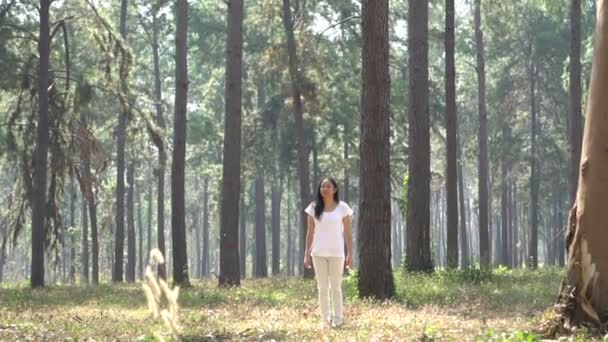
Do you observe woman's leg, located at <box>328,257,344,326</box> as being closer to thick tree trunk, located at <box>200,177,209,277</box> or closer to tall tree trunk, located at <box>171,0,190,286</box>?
tall tree trunk, located at <box>171,0,190,286</box>

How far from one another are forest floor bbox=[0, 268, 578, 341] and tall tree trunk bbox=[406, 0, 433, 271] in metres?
0.69

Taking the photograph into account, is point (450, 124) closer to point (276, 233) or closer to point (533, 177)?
point (533, 177)

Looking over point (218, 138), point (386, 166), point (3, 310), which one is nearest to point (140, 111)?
point (3, 310)

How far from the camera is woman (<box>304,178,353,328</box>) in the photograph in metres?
10.5

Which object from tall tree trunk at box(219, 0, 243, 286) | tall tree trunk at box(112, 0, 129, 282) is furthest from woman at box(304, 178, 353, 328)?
tall tree trunk at box(112, 0, 129, 282)

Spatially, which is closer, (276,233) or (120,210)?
(120,210)

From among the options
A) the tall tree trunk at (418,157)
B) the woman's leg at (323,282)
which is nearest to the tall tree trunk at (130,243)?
the tall tree trunk at (418,157)

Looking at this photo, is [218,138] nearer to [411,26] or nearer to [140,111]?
[140,111]

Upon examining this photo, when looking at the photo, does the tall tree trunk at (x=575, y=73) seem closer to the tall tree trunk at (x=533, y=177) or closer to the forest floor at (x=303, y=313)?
the forest floor at (x=303, y=313)

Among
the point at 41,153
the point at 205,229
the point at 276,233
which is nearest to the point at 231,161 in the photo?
the point at 41,153

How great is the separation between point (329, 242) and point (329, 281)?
509 mm

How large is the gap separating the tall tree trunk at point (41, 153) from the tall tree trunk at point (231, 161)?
5217 mm

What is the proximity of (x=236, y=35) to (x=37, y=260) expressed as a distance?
26.1 ft

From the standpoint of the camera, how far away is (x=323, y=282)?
1060cm
